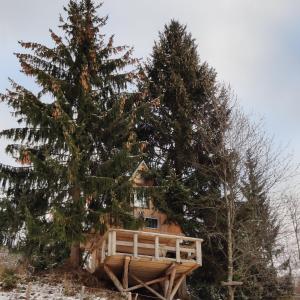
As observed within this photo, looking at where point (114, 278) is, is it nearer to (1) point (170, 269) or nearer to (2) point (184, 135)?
(1) point (170, 269)

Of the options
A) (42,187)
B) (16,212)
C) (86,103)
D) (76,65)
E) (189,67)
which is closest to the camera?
(16,212)

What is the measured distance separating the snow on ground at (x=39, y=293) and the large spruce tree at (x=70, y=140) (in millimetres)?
1594

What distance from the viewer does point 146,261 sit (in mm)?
17547

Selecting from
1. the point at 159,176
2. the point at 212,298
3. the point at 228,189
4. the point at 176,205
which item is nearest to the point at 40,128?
the point at 159,176

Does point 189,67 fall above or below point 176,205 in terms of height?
above

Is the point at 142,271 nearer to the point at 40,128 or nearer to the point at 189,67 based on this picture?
the point at 40,128

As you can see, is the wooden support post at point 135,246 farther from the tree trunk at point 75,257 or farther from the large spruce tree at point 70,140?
the tree trunk at point 75,257

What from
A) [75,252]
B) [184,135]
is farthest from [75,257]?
[184,135]

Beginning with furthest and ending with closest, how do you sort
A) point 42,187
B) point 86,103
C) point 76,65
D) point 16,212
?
1. point 76,65
2. point 86,103
3. point 42,187
4. point 16,212

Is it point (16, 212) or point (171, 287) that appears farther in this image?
point (171, 287)

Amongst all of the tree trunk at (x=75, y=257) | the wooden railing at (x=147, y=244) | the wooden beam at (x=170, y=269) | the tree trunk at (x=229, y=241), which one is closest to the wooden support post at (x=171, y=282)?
the wooden beam at (x=170, y=269)

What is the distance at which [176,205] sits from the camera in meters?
Answer: 21.2

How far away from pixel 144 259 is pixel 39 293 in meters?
4.42

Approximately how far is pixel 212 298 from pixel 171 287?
13.5ft
